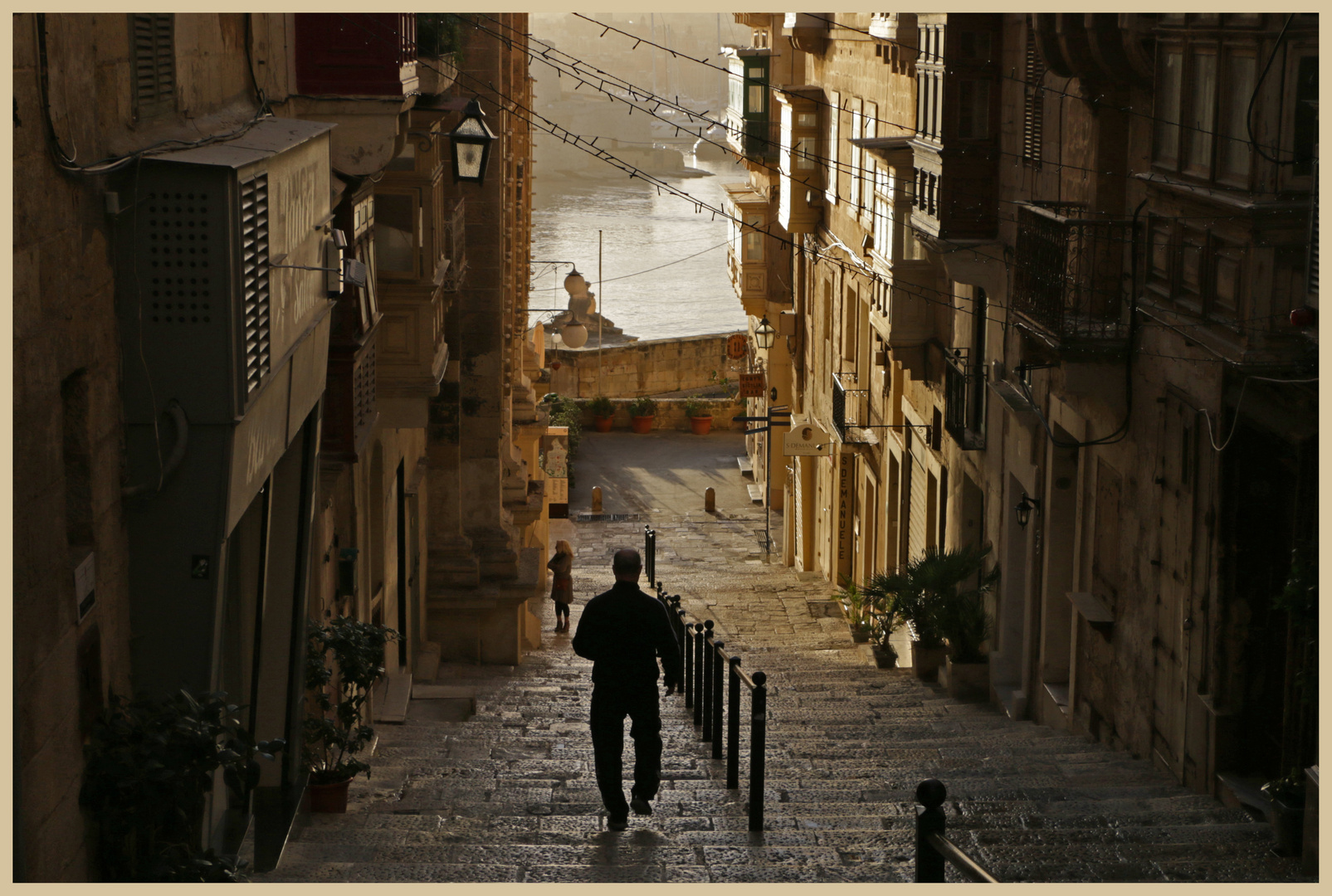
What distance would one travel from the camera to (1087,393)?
10.2 metres

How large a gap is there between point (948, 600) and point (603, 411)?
83.8 ft

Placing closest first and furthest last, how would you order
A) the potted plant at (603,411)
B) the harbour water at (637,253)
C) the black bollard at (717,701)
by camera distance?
1. the black bollard at (717,701)
2. the potted plant at (603,411)
3. the harbour water at (637,253)

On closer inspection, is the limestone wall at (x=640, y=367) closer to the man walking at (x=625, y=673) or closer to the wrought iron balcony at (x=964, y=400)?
the wrought iron balcony at (x=964, y=400)

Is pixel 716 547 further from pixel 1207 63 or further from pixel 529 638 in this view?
pixel 1207 63

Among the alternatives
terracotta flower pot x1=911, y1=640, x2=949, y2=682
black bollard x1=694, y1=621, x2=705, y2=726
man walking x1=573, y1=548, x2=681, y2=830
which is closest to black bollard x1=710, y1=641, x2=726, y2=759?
black bollard x1=694, y1=621, x2=705, y2=726

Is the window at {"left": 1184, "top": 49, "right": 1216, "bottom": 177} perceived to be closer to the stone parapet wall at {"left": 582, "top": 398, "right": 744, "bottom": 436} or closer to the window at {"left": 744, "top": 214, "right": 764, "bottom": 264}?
the window at {"left": 744, "top": 214, "right": 764, "bottom": 264}

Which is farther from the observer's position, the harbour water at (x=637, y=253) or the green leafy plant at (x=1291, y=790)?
the harbour water at (x=637, y=253)

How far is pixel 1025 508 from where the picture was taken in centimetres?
1250

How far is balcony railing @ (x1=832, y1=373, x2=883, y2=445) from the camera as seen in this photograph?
20.6m

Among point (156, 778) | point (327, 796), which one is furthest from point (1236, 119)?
point (156, 778)

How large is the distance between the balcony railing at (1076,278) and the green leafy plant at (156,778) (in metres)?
6.27

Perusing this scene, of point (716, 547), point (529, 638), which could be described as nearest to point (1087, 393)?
point (529, 638)

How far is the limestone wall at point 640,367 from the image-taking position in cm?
4303

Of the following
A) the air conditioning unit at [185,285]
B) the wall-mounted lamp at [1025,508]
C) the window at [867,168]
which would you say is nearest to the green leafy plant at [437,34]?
the wall-mounted lamp at [1025,508]
